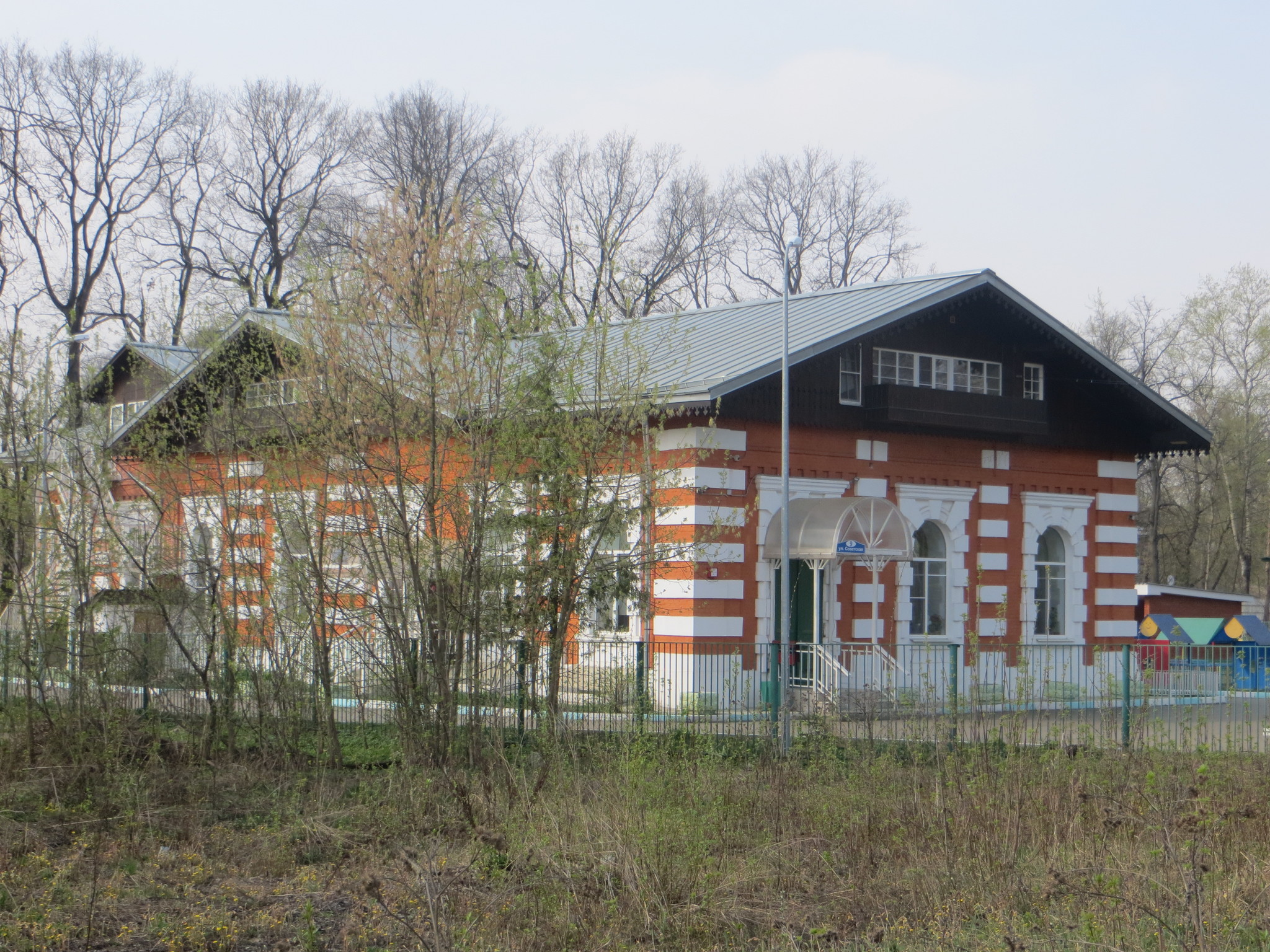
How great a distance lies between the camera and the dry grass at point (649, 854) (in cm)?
771

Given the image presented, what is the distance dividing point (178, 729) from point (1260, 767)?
31.8 ft

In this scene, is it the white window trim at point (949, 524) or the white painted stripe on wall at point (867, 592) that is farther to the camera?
the white window trim at point (949, 524)

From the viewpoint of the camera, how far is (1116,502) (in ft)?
91.1

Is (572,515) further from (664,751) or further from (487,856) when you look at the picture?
(487,856)

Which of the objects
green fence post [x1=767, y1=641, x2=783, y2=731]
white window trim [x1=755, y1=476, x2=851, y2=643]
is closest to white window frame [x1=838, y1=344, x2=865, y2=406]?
white window trim [x1=755, y1=476, x2=851, y2=643]

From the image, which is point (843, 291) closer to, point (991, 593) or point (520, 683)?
point (991, 593)

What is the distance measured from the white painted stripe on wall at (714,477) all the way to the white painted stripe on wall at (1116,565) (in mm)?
8961

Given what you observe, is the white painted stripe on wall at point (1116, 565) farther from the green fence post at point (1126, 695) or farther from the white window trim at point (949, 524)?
the green fence post at point (1126, 695)

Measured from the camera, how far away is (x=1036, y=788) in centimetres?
1098

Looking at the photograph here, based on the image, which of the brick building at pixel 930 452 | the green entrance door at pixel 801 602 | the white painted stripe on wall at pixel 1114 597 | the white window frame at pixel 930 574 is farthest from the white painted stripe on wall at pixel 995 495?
the green entrance door at pixel 801 602

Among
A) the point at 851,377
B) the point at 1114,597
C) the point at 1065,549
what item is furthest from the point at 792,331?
the point at 1114,597

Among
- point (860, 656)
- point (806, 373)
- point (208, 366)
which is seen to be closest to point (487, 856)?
point (208, 366)

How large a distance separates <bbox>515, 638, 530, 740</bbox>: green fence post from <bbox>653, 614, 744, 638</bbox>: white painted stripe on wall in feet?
30.6

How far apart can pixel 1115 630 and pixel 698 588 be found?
1019 cm
